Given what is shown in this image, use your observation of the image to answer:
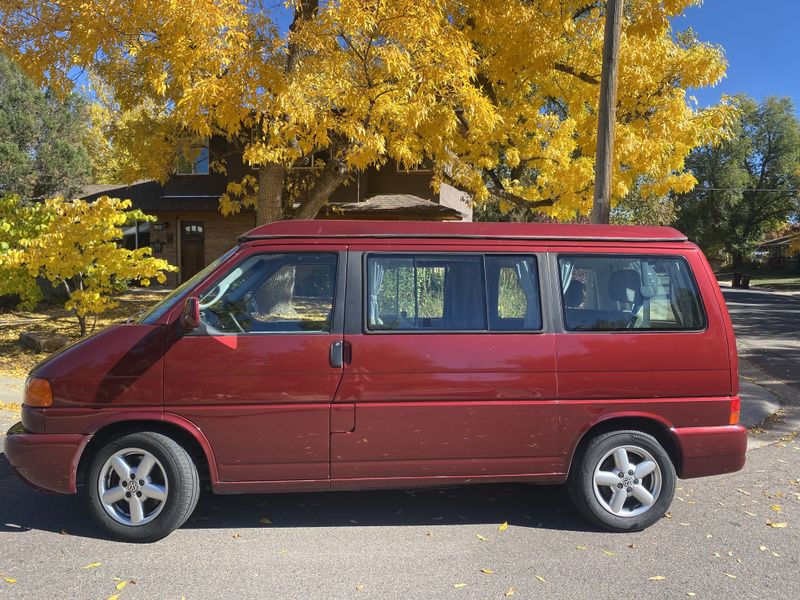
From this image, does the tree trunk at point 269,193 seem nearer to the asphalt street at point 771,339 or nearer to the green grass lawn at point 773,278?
the asphalt street at point 771,339

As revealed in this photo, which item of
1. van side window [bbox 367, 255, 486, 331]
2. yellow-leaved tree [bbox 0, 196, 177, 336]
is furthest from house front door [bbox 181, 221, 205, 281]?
van side window [bbox 367, 255, 486, 331]

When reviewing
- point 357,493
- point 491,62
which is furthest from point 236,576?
point 491,62

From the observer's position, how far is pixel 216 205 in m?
20.4

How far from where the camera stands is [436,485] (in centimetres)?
391

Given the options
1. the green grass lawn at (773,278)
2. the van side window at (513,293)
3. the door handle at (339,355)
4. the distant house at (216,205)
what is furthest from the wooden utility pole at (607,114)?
the green grass lawn at (773,278)

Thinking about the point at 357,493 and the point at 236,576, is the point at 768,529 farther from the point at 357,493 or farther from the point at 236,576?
the point at 236,576

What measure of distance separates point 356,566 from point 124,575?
51.4 inches

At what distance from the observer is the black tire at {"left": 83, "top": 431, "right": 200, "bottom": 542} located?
12.1 ft

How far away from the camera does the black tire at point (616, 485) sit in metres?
4.01

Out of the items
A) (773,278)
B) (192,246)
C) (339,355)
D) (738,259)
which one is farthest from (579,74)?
(773,278)

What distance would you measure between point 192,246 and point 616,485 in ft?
67.0

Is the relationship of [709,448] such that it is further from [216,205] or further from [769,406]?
[216,205]

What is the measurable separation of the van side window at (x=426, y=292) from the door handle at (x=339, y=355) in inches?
9.7

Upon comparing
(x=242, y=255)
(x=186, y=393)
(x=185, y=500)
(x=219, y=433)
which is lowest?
(x=185, y=500)
